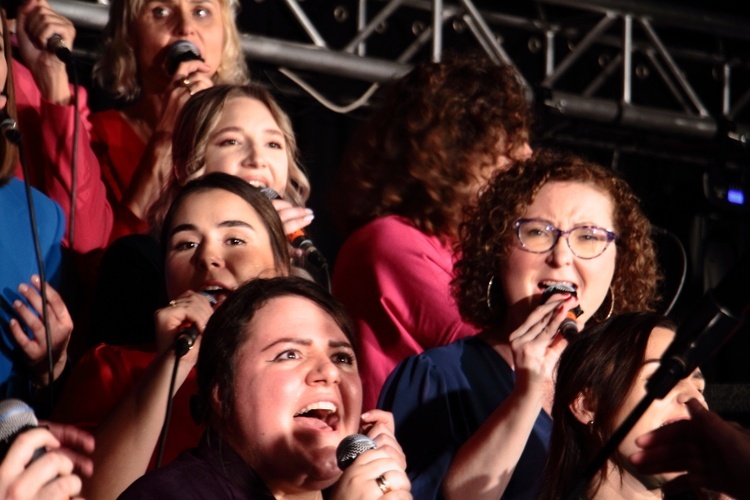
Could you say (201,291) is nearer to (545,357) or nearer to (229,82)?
(545,357)

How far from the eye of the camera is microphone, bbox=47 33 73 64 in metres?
3.60

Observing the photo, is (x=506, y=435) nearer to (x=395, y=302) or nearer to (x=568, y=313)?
(x=568, y=313)

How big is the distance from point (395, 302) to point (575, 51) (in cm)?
214

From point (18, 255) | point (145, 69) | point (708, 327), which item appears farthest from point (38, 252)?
point (708, 327)

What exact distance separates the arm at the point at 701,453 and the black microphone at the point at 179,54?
2.05 m

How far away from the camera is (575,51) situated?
17.5 ft

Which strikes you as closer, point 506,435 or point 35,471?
point 35,471

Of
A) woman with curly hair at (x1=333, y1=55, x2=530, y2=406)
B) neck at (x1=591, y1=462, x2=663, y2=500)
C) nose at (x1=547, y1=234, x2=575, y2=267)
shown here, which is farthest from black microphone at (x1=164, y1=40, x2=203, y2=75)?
neck at (x1=591, y1=462, x2=663, y2=500)

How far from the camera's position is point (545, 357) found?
117 inches

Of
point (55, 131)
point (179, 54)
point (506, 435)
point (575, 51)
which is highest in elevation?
point (575, 51)

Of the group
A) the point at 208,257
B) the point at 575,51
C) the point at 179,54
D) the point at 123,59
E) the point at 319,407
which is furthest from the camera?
the point at 575,51

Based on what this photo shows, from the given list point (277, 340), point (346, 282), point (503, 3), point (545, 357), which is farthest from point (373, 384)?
point (503, 3)

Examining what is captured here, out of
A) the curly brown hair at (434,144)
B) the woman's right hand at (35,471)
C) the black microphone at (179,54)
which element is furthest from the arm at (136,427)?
the black microphone at (179,54)

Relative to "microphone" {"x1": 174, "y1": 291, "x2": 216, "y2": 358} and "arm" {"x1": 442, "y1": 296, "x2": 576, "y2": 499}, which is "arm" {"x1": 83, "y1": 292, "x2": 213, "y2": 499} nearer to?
"microphone" {"x1": 174, "y1": 291, "x2": 216, "y2": 358}
